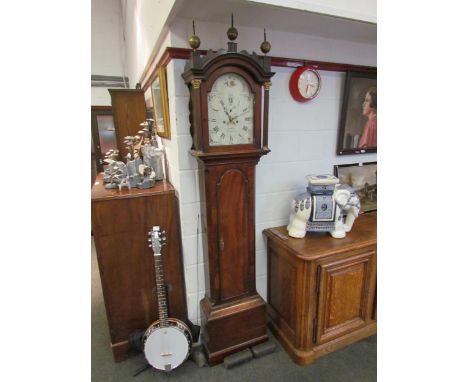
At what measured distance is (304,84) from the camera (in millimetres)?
1631

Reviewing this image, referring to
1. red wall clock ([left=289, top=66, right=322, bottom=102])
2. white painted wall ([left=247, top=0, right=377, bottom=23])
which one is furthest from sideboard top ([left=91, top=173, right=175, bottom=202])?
white painted wall ([left=247, top=0, right=377, bottom=23])

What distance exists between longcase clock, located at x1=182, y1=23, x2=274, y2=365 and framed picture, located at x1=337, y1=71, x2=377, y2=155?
0.75m

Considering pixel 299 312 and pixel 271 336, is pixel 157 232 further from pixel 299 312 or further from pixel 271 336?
pixel 271 336

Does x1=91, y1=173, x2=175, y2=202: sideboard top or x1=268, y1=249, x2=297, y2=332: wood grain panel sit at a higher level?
x1=91, y1=173, x2=175, y2=202: sideboard top

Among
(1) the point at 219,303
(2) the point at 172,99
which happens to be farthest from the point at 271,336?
(2) the point at 172,99

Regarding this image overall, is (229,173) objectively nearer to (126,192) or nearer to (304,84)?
(126,192)

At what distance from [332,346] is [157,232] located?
1306 mm

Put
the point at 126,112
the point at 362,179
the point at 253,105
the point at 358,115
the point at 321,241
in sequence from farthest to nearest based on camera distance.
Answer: the point at 126,112 → the point at 362,179 → the point at 358,115 → the point at 321,241 → the point at 253,105

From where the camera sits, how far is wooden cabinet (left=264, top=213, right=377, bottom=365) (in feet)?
4.85

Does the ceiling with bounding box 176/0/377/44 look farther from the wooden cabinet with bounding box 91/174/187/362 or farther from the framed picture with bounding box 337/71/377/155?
the wooden cabinet with bounding box 91/174/187/362

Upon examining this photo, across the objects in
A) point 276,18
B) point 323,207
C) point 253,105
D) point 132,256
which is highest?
point 276,18

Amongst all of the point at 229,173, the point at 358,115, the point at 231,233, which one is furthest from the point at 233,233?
the point at 358,115

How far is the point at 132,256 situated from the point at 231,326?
0.73m
